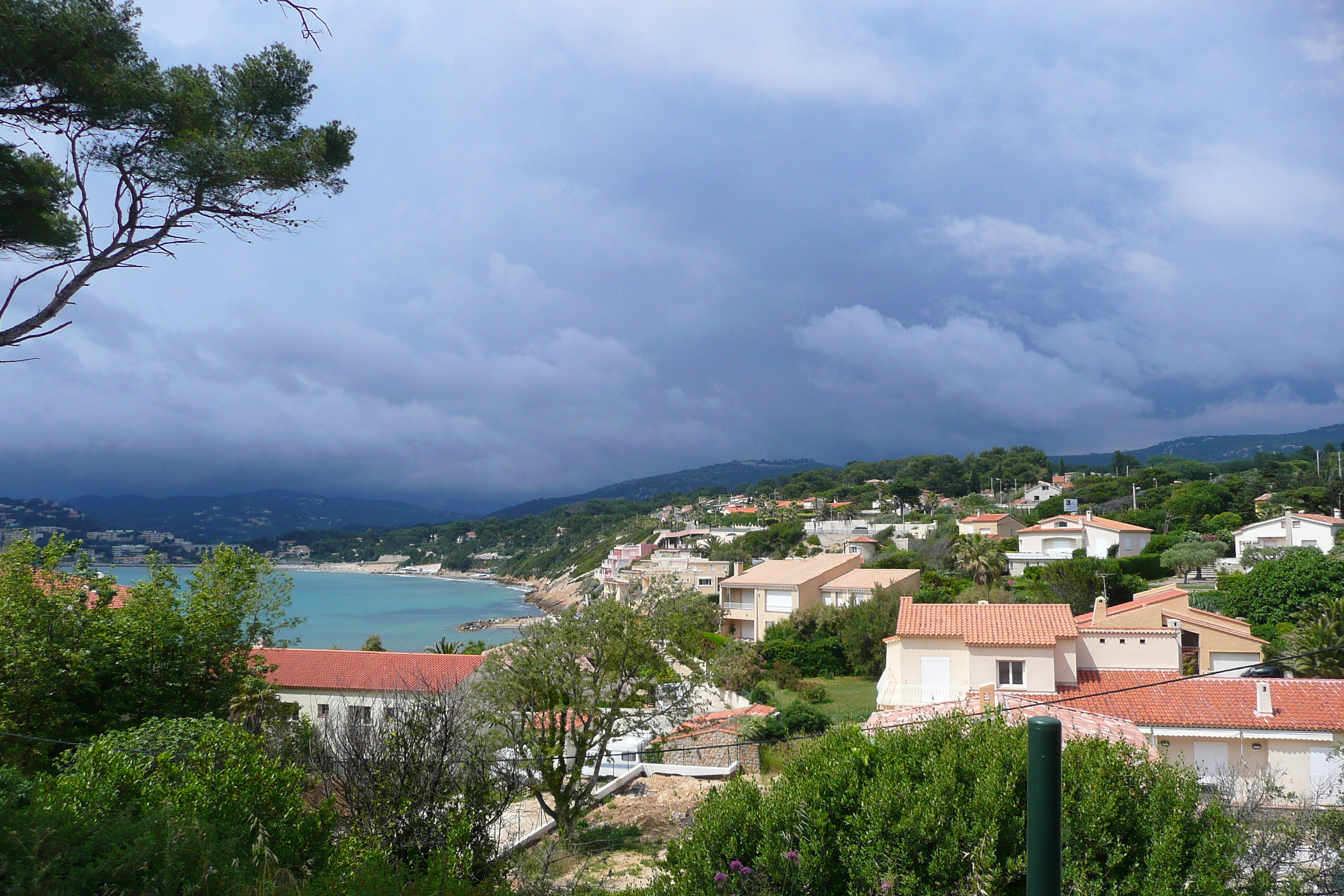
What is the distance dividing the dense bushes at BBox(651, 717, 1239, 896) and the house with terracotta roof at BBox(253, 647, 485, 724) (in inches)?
789

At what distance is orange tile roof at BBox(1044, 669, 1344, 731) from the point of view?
18875 millimetres

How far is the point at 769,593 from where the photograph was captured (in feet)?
143

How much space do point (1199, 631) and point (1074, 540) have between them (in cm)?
2964

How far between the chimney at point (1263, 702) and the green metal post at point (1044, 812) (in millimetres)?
21719

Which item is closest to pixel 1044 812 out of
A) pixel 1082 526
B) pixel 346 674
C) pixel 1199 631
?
pixel 1199 631

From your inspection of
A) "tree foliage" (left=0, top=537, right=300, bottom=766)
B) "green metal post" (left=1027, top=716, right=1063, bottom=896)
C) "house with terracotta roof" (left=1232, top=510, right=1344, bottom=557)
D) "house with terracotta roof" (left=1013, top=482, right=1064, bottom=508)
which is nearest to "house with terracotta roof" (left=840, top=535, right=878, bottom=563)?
"house with terracotta roof" (left=1232, top=510, right=1344, bottom=557)

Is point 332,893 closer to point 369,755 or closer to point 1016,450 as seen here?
point 369,755

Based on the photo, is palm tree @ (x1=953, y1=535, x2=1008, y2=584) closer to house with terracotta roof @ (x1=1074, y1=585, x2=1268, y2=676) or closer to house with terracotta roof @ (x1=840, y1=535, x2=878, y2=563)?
house with terracotta roof @ (x1=1074, y1=585, x2=1268, y2=676)

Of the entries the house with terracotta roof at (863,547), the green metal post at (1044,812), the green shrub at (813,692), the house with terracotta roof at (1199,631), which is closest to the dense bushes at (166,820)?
the green metal post at (1044,812)

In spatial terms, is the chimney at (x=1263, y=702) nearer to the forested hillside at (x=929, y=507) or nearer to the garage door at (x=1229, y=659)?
the garage door at (x=1229, y=659)

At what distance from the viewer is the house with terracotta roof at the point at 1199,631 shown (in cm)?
2630

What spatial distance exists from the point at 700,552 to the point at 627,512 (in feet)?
346

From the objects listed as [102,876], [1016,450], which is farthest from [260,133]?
[1016,450]

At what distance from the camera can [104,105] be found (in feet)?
25.3
